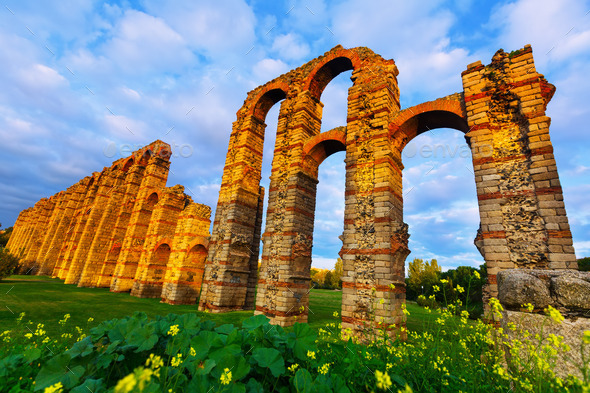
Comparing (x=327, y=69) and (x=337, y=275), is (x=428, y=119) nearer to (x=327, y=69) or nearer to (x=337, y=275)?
(x=327, y=69)

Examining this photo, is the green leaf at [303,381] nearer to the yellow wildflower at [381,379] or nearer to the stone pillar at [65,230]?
the yellow wildflower at [381,379]

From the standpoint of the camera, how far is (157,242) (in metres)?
18.3

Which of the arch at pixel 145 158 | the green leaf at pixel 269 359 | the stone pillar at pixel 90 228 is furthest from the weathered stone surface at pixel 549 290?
the stone pillar at pixel 90 228

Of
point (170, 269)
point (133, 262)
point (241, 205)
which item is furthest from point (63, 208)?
point (241, 205)

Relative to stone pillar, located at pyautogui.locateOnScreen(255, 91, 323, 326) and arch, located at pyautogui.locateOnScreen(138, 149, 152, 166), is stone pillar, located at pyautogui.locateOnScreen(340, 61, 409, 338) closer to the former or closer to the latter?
stone pillar, located at pyautogui.locateOnScreen(255, 91, 323, 326)

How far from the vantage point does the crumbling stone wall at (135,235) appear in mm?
16547

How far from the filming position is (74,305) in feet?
39.5

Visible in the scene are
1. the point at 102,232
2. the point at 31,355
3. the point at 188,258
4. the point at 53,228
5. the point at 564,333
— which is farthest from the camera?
the point at 53,228

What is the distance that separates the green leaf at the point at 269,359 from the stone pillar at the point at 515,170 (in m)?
7.45

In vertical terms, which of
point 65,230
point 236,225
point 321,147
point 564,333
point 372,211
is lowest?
point 564,333

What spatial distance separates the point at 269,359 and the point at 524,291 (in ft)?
7.48

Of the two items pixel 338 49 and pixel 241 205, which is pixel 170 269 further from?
pixel 338 49

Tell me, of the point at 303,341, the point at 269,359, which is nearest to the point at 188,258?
the point at 303,341

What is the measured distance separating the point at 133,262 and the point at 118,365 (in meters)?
22.3
